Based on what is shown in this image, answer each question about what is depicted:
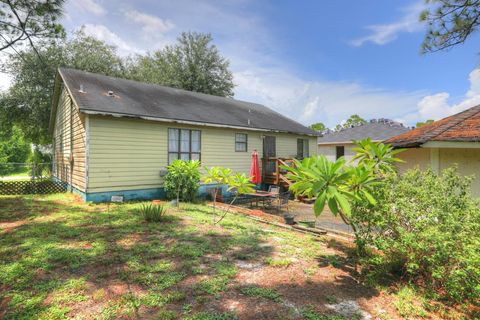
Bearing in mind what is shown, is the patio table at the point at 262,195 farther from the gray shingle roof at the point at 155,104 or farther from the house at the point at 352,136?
the house at the point at 352,136

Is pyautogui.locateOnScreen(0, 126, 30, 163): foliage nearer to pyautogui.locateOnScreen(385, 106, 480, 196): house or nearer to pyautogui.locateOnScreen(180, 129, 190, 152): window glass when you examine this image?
pyautogui.locateOnScreen(180, 129, 190, 152): window glass

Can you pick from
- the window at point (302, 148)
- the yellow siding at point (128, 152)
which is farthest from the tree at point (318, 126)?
the yellow siding at point (128, 152)

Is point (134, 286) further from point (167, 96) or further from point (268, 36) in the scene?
point (268, 36)

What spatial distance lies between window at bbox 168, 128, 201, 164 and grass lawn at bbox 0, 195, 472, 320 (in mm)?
5031

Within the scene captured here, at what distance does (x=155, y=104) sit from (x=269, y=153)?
6.87m

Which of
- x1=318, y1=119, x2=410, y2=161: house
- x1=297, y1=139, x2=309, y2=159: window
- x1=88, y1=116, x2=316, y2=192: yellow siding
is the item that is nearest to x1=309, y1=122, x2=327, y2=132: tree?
x1=318, y1=119, x2=410, y2=161: house

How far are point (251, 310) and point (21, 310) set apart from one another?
261 centimetres

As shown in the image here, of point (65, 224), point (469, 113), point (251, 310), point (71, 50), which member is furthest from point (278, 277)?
point (71, 50)

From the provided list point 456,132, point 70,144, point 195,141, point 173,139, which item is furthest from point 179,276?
point 70,144

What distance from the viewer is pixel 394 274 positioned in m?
3.88

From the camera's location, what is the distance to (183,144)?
11.2 meters

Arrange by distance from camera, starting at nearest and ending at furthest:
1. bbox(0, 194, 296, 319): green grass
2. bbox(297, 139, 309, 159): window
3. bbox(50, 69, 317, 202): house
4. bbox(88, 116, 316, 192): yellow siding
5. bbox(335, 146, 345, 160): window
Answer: bbox(0, 194, 296, 319): green grass → bbox(88, 116, 316, 192): yellow siding → bbox(50, 69, 317, 202): house → bbox(297, 139, 309, 159): window → bbox(335, 146, 345, 160): window

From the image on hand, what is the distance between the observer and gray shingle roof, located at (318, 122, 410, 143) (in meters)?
22.5

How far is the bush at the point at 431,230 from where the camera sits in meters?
2.87
